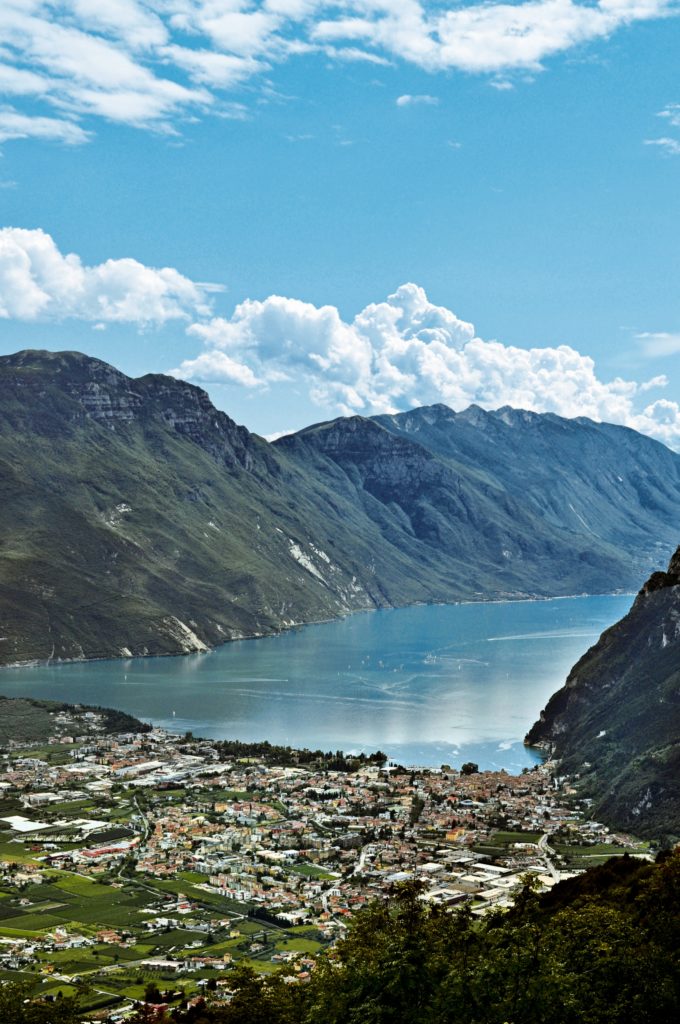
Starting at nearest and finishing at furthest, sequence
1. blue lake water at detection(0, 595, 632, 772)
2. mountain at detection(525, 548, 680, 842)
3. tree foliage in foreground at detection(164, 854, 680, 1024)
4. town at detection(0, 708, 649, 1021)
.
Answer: tree foliage in foreground at detection(164, 854, 680, 1024) < town at detection(0, 708, 649, 1021) < mountain at detection(525, 548, 680, 842) < blue lake water at detection(0, 595, 632, 772)

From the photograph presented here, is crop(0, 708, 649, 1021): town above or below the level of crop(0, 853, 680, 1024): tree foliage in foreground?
below

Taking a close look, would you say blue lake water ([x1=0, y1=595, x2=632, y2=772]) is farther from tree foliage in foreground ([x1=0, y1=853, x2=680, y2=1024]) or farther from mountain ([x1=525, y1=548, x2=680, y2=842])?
tree foliage in foreground ([x1=0, y1=853, x2=680, y2=1024])

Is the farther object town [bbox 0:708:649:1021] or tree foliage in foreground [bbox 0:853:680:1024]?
town [bbox 0:708:649:1021]

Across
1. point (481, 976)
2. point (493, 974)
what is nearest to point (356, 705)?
point (493, 974)

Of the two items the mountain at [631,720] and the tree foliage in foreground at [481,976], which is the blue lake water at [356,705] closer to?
the mountain at [631,720]

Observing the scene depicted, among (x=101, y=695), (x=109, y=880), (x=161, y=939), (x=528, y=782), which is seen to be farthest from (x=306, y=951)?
(x=101, y=695)

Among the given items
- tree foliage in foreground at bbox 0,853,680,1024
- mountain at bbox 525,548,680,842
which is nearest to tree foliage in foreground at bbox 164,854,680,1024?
tree foliage in foreground at bbox 0,853,680,1024
